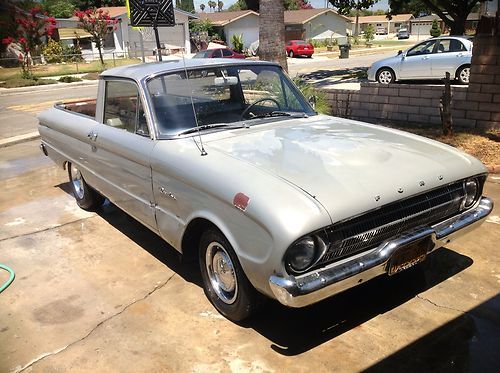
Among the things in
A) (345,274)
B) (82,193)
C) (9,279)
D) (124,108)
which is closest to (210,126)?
(124,108)

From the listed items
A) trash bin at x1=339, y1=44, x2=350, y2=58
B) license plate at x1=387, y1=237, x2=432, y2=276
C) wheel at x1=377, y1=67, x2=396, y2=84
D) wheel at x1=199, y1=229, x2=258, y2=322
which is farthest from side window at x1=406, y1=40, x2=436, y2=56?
trash bin at x1=339, y1=44, x2=350, y2=58

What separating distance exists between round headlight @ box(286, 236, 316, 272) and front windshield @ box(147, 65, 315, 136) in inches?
60.8

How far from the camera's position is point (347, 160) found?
10.8ft

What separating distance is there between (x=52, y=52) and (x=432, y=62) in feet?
94.1

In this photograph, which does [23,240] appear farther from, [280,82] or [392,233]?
[392,233]

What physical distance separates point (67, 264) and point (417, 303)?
3060mm

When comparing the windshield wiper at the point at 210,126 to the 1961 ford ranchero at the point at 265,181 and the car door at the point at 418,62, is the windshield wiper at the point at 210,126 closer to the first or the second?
the 1961 ford ranchero at the point at 265,181

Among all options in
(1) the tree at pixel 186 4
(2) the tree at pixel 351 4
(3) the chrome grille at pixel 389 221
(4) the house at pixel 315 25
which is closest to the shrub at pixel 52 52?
(2) the tree at pixel 351 4

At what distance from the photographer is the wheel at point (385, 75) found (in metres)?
14.9

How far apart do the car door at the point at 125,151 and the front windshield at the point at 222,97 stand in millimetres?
202

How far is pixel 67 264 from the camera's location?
4.48 m

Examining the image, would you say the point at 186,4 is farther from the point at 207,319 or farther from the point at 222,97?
the point at 207,319

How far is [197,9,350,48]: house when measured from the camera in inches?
2110

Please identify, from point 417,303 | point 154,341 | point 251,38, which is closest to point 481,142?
point 417,303
